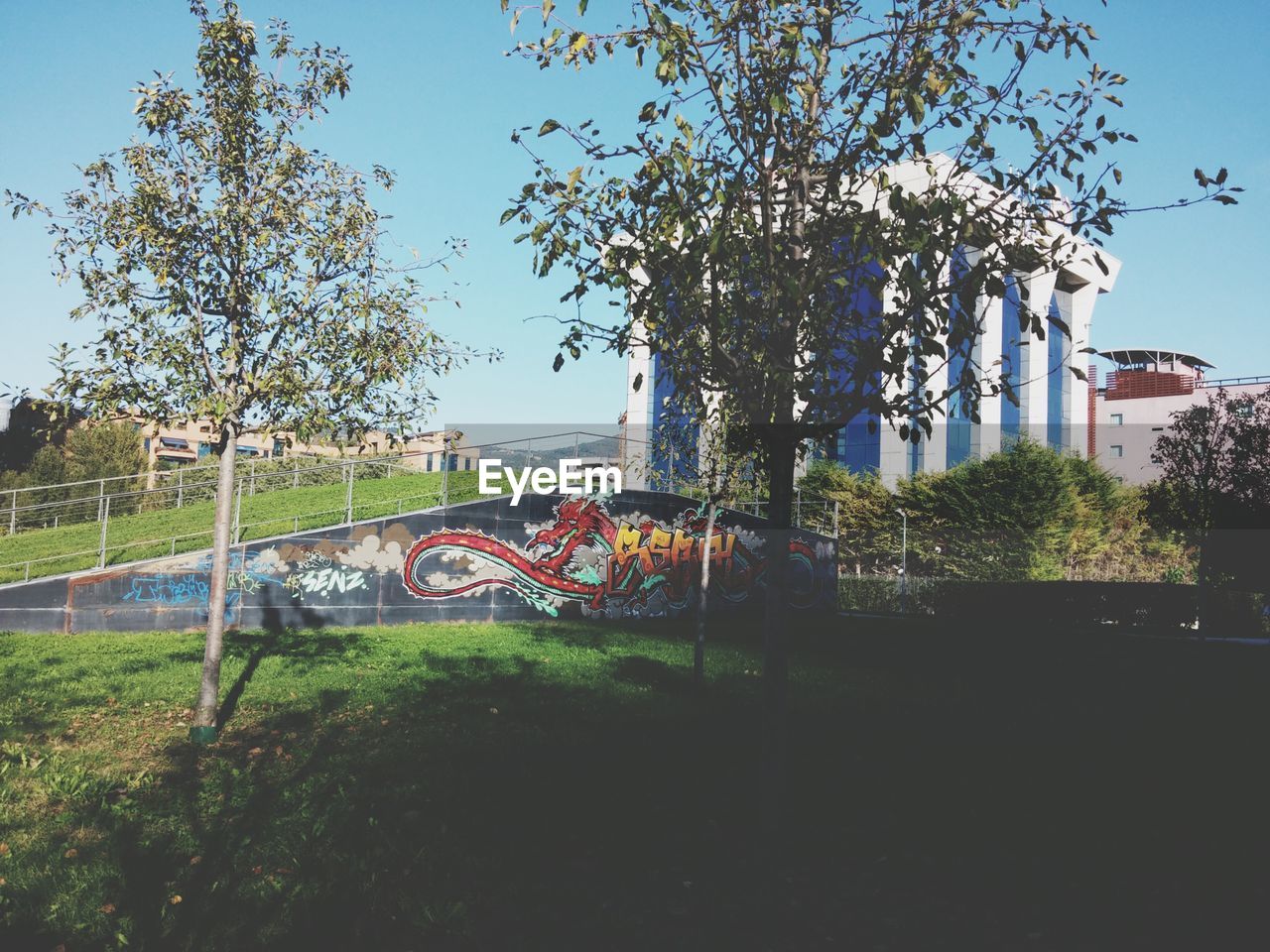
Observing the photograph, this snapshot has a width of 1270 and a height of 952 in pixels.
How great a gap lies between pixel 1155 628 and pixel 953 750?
21366 mm

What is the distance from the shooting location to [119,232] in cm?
860

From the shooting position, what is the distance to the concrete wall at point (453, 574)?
49.9 ft

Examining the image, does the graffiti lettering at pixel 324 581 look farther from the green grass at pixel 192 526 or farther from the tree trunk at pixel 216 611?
the tree trunk at pixel 216 611

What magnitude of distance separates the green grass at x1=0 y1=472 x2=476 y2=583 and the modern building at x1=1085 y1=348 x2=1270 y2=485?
44.9 meters

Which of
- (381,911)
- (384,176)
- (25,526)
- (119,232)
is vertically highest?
(384,176)

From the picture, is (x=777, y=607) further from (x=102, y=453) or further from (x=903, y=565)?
(x=102, y=453)

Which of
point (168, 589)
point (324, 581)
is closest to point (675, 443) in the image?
point (324, 581)

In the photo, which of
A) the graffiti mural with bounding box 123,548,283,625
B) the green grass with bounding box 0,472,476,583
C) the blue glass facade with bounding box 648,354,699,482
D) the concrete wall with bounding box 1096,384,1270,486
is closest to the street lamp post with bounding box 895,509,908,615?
the green grass with bounding box 0,472,476,583

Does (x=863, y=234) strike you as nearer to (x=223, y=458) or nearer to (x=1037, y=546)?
(x=223, y=458)

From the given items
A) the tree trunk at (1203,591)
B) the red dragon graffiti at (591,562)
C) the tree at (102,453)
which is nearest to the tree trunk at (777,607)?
the red dragon graffiti at (591,562)

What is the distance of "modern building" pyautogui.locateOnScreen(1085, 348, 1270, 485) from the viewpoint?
2048 inches

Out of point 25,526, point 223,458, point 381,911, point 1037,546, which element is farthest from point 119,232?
point 1037,546

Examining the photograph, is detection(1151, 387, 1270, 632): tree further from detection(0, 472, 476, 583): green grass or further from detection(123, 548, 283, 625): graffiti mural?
detection(123, 548, 283, 625): graffiti mural

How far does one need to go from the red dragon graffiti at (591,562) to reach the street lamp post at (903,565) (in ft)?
25.9
